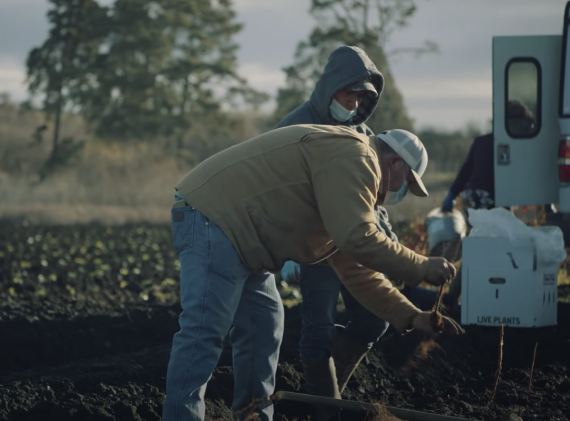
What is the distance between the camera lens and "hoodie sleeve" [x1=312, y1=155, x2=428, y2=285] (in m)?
3.65

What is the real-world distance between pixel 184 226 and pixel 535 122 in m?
4.85

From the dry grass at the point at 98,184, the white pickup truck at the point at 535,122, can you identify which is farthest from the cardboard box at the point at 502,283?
the dry grass at the point at 98,184

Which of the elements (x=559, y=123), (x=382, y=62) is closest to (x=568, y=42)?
(x=559, y=123)

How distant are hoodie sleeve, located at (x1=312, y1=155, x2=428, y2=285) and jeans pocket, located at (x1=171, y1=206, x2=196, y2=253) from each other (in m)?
0.55

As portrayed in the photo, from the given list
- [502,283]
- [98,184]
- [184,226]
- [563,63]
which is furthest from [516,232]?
[98,184]

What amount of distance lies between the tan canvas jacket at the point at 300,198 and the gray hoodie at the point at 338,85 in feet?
3.67

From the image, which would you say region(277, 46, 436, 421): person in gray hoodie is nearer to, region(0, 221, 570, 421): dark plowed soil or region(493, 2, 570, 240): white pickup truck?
region(0, 221, 570, 421): dark plowed soil

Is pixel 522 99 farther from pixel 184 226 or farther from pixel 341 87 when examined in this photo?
pixel 184 226

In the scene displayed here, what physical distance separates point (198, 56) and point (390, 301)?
28172 millimetres

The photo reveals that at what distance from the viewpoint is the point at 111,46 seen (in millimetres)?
30734

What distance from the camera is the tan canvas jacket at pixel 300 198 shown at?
3.67m

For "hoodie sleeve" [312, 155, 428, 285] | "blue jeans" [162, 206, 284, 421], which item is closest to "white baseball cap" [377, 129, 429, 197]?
"hoodie sleeve" [312, 155, 428, 285]

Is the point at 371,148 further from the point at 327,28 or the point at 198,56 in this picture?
the point at 198,56

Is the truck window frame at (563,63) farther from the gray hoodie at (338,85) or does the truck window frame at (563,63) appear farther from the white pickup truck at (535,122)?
the gray hoodie at (338,85)
